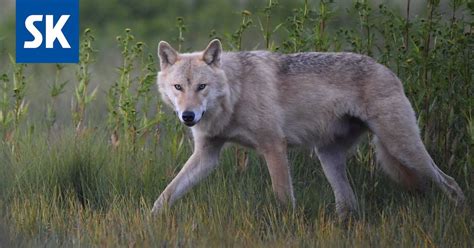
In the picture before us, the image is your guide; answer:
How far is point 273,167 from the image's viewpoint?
7277 millimetres

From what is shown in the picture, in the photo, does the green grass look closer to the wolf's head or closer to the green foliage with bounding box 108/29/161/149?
the green foliage with bounding box 108/29/161/149

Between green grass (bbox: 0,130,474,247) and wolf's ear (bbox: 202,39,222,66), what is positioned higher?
wolf's ear (bbox: 202,39,222,66)

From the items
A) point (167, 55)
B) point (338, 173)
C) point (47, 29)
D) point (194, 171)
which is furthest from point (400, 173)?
point (47, 29)

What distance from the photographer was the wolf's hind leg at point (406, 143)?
24.5 feet

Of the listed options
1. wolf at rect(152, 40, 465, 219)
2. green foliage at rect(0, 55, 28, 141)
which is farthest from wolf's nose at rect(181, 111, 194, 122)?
green foliage at rect(0, 55, 28, 141)

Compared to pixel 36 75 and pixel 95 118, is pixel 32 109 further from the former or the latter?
pixel 36 75

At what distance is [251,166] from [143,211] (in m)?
1.44

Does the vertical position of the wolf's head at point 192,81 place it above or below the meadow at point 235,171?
above

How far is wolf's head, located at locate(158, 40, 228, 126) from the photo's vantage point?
6938 mm

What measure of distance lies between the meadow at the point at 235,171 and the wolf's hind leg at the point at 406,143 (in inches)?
4.4

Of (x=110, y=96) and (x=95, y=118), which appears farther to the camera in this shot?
(x=95, y=118)

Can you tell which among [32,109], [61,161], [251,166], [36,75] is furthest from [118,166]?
[36,75]

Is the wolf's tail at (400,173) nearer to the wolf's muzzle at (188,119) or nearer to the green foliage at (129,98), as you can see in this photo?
the wolf's muzzle at (188,119)

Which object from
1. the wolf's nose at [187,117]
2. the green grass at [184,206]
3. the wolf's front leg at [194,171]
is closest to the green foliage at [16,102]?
the green grass at [184,206]
